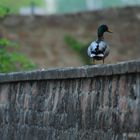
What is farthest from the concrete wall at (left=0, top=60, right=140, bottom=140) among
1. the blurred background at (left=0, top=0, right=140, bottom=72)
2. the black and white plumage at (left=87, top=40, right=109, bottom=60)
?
the blurred background at (left=0, top=0, right=140, bottom=72)

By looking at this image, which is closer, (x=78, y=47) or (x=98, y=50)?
(x=98, y=50)

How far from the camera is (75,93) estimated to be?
934 cm

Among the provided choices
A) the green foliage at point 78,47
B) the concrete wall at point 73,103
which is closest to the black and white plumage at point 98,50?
the concrete wall at point 73,103

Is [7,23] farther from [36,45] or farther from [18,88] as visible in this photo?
[18,88]

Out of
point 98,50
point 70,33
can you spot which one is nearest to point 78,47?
point 70,33

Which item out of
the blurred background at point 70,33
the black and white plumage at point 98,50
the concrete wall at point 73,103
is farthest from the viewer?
the blurred background at point 70,33

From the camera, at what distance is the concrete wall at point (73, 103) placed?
824 cm

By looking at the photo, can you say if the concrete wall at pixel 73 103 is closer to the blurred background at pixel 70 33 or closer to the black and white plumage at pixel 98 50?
the black and white plumage at pixel 98 50

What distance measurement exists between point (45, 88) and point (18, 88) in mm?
842

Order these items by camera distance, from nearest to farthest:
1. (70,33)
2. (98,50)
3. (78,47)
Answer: (98,50) → (78,47) → (70,33)

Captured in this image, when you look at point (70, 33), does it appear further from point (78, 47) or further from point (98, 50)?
point (98, 50)

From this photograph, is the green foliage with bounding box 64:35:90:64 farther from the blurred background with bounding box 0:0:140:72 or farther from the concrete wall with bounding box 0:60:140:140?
the concrete wall with bounding box 0:60:140:140

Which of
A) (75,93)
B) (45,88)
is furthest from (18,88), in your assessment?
(75,93)

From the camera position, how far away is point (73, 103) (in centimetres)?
Result: 933
